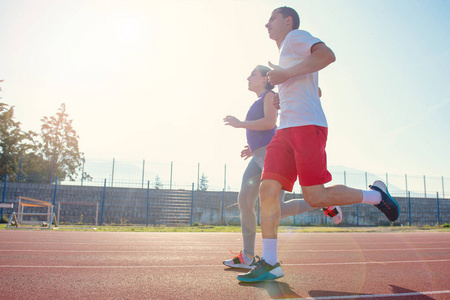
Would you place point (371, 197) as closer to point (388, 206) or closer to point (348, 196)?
point (388, 206)

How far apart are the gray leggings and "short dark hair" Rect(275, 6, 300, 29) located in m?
1.25

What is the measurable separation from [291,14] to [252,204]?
1874mm

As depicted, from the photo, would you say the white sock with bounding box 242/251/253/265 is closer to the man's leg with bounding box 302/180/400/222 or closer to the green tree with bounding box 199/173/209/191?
the man's leg with bounding box 302/180/400/222

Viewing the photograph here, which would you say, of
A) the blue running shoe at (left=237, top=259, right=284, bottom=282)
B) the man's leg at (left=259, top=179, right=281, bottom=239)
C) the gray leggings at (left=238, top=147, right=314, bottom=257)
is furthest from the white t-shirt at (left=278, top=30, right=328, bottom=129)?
the blue running shoe at (left=237, top=259, right=284, bottom=282)

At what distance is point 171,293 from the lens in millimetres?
2168

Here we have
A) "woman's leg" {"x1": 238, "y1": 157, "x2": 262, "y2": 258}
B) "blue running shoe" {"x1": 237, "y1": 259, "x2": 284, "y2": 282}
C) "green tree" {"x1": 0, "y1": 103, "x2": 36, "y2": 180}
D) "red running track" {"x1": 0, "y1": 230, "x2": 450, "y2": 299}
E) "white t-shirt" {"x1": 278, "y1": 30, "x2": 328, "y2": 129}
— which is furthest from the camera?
"green tree" {"x1": 0, "y1": 103, "x2": 36, "y2": 180}

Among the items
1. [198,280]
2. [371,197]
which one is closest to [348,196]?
[371,197]

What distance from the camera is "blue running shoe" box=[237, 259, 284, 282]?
2496mm

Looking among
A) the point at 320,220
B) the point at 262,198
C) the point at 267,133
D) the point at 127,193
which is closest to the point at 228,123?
the point at 267,133

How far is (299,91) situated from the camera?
275 centimetres

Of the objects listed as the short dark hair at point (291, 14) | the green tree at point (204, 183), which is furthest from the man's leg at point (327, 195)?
the green tree at point (204, 183)

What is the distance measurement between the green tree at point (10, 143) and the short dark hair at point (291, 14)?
104 ft

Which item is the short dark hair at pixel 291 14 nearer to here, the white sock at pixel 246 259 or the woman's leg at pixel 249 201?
the woman's leg at pixel 249 201

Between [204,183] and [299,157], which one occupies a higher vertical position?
[204,183]
